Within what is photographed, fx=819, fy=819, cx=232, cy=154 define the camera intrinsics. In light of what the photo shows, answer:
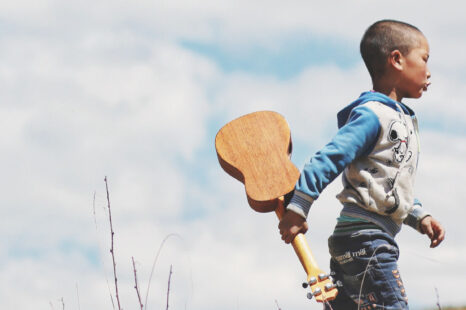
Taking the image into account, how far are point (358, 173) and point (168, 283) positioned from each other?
1.09 meters

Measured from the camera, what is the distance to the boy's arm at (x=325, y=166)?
3.81 metres

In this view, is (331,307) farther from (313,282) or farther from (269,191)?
(269,191)

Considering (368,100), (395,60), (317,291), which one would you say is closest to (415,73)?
(395,60)

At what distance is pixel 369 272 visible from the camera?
3900 millimetres

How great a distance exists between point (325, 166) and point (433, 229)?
3.00ft

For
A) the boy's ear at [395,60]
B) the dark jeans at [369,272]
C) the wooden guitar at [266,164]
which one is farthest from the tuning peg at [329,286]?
the boy's ear at [395,60]

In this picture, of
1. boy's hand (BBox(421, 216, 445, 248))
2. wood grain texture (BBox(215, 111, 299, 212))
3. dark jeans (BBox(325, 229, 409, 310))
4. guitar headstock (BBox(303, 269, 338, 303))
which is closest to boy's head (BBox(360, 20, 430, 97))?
wood grain texture (BBox(215, 111, 299, 212))

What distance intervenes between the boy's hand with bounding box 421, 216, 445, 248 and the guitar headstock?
0.74 m

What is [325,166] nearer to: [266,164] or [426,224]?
[266,164]

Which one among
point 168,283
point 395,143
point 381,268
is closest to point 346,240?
point 381,268

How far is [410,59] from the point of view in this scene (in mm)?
4277

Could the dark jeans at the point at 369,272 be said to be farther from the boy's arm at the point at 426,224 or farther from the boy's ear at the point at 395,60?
the boy's ear at the point at 395,60

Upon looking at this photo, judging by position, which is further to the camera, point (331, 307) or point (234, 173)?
point (234, 173)

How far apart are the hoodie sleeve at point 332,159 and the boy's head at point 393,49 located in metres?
0.44
